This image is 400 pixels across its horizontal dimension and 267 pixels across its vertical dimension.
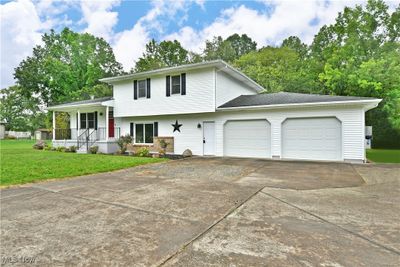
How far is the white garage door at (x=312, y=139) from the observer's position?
10344 mm

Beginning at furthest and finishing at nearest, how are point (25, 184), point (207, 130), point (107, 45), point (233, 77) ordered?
1. point (107, 45)
2. point (233, 77)
3. point (207, 130)
4. point (25, 184)

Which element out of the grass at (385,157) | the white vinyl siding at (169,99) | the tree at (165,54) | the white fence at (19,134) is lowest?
the grass at (385,157)

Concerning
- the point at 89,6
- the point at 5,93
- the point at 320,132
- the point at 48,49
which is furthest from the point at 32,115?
the point at 320,132

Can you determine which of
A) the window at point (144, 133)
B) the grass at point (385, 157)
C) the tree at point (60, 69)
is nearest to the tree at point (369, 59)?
the grass at point (385, 157)

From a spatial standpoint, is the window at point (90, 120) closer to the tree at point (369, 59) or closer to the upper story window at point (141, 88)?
the upper story window at point (141, 88)

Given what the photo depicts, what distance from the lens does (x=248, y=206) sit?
419 centimetres

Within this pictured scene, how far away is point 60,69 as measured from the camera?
27203mm

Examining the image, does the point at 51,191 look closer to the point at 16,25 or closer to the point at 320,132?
the point at 320,132

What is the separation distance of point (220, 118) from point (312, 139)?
4.91 meters

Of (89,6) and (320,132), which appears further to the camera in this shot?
(89,6)

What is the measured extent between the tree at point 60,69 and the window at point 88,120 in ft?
36.6

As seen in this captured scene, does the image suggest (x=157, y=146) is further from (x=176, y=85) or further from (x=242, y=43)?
(x=242, y=43)

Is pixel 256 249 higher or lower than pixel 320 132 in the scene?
lower

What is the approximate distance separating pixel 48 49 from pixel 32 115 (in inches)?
740
